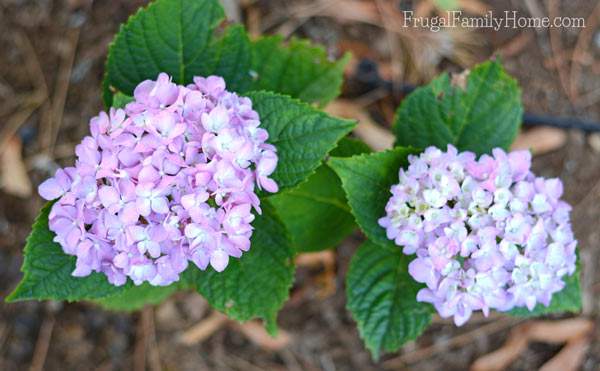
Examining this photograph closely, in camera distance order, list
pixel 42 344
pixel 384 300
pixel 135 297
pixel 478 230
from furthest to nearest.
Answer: pixel 42 344
pixel 135 297
pixel 384 300
pixel 478 230

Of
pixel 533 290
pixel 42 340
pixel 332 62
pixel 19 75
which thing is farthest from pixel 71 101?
pixel 533 290

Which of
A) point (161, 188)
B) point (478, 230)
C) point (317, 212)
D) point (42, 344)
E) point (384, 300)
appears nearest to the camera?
point (161, 188)

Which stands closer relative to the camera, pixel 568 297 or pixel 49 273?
pixel 49 273

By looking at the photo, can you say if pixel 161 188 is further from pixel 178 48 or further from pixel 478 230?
pixel 478 230

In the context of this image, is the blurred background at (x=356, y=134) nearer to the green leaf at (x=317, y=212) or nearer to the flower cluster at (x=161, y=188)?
the green leaf at (x=317, y=212)

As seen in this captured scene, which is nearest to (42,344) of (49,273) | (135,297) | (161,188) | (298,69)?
(135,297)

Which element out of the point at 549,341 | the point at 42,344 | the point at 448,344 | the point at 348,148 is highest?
the point at 348,148

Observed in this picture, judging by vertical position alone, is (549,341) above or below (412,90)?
below
